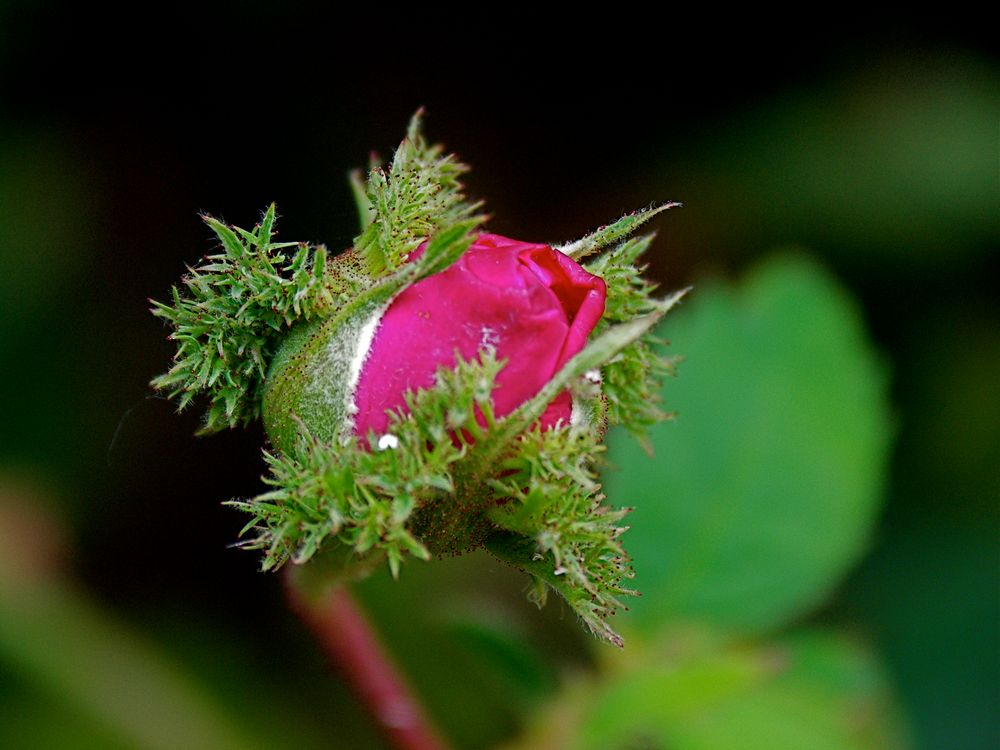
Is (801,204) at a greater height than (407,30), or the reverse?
(407,30)

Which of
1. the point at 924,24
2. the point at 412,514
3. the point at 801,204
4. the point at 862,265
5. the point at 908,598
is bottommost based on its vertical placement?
the point at 908,598

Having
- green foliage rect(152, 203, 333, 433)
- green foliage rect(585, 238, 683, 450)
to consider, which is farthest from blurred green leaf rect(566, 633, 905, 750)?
green foliage rect(152, 203, 333, 433)

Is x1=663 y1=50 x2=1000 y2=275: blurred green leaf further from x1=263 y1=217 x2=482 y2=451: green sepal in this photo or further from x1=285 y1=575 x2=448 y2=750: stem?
x1=263 y1=217 x2=482 y2=451: green sepal

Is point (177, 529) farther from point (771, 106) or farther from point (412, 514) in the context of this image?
point (771, 106)

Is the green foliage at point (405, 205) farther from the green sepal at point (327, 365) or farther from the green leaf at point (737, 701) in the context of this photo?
the green leaf at point (737, 701)

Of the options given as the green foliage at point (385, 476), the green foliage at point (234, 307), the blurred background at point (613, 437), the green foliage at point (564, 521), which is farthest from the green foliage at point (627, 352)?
the blurred background at point (613, 437)

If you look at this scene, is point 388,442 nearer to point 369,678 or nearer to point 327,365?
point 327,365

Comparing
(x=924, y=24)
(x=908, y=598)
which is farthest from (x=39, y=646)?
(x=924, y=24)

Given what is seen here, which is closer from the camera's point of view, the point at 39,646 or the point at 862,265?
the point at 39,646
